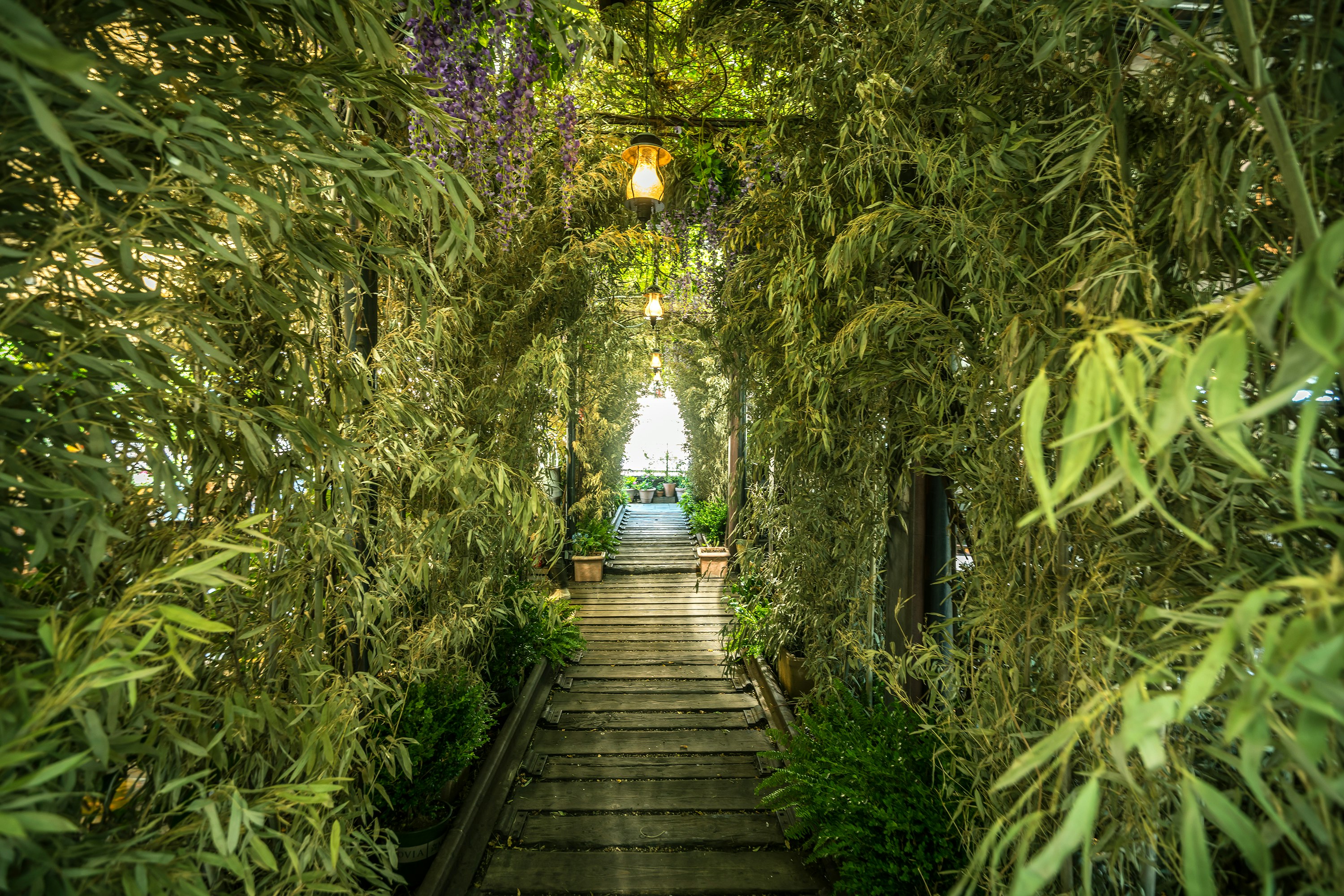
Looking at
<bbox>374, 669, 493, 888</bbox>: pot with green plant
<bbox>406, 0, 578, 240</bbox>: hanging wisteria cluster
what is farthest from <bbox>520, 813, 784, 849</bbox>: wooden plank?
<bbox>406, 0, 578, 240</bbox>: hanging wisteria cluster

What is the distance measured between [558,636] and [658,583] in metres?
2.83

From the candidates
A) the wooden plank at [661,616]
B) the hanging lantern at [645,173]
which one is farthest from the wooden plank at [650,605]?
the hanging lantern at [645,173]

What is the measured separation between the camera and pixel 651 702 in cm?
358

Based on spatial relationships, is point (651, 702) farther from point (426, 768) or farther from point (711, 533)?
point (711, 533)

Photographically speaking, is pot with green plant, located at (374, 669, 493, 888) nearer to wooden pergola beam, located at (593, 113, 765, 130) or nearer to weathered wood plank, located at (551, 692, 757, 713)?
A: weathered wood plank, located at (551, 692, 757, 713)

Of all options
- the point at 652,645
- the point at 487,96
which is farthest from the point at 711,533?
the point at 487,96

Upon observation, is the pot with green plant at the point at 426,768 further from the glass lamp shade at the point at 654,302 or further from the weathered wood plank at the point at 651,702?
the glass lamp shade at the point at 654,302

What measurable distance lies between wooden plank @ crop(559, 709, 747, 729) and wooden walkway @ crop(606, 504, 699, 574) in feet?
11.9

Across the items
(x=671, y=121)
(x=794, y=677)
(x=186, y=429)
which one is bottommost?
(x=794, y=677)

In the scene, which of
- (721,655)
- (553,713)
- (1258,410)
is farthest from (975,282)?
(721,655)

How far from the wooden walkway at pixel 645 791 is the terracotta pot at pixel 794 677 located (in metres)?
0.24

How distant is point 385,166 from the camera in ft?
3.25

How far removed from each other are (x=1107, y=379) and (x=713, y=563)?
6.56 m

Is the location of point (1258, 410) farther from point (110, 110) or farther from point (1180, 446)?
point (110, 110)
